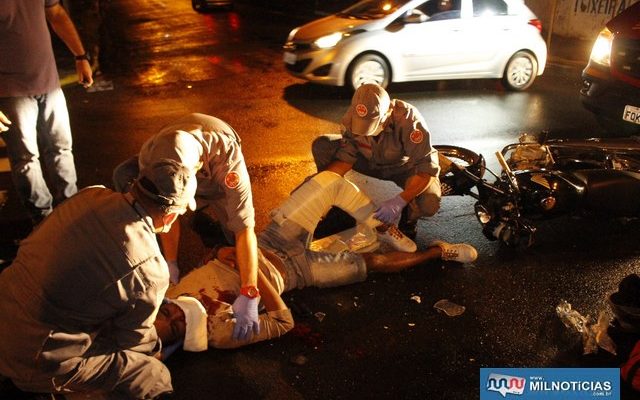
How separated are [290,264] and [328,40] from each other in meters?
5.04

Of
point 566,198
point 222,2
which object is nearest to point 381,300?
point 566,198

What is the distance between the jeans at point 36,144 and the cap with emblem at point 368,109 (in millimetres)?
2177

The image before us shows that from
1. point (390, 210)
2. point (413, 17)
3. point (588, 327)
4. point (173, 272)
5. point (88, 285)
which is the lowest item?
point (588, 327)

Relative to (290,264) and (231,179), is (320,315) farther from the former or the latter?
(231,179)

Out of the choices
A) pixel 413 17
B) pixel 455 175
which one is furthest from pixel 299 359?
pixel 413 17

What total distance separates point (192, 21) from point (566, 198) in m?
16.4

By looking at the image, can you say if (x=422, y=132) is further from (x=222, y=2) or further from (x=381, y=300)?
(x=222, y=2)

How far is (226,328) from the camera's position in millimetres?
3076

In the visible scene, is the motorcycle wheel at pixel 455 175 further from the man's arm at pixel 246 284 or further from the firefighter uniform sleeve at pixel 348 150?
the man's arm at pixel 246 284

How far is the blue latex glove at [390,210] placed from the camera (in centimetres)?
393

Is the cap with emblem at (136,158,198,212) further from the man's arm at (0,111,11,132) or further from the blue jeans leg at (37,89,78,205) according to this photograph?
the blue jeans leg at (37,89,78,205)

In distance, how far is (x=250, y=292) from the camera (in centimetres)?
298

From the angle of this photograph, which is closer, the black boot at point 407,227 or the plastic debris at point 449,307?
the plastic debris at point 449,307

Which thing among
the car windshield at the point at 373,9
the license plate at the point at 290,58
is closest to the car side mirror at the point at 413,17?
the car windshield at the point at 373,9
